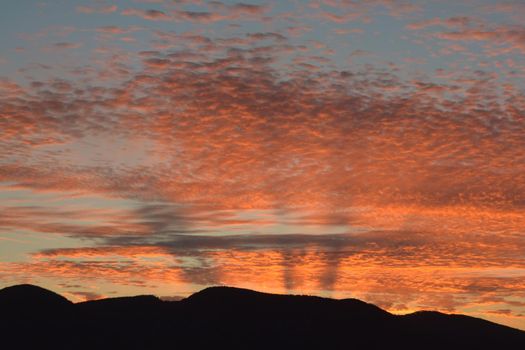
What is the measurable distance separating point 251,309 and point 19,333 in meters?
39.8

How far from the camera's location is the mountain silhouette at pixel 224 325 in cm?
11731

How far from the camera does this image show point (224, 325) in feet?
413

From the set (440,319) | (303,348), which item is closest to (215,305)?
(303,348)

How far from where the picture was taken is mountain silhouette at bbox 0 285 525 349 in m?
117

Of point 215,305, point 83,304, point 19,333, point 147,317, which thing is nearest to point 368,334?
point 215,305

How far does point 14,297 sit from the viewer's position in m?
126

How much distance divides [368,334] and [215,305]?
2765cm

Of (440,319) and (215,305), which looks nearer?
(215,305)

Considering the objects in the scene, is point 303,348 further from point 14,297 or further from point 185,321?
point 14,297

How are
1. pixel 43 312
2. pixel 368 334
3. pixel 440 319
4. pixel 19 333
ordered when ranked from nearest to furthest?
1. pixel 19 333
2. pixel 43 312
3. pixel 368 334
4. pixel 440 319

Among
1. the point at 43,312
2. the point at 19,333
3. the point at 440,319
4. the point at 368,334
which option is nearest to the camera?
the point at 19,333

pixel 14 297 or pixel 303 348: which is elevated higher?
pixel 14 297

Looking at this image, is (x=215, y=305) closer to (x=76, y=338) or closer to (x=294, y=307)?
(x=294, y=307)

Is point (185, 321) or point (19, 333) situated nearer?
point (19, 333)
